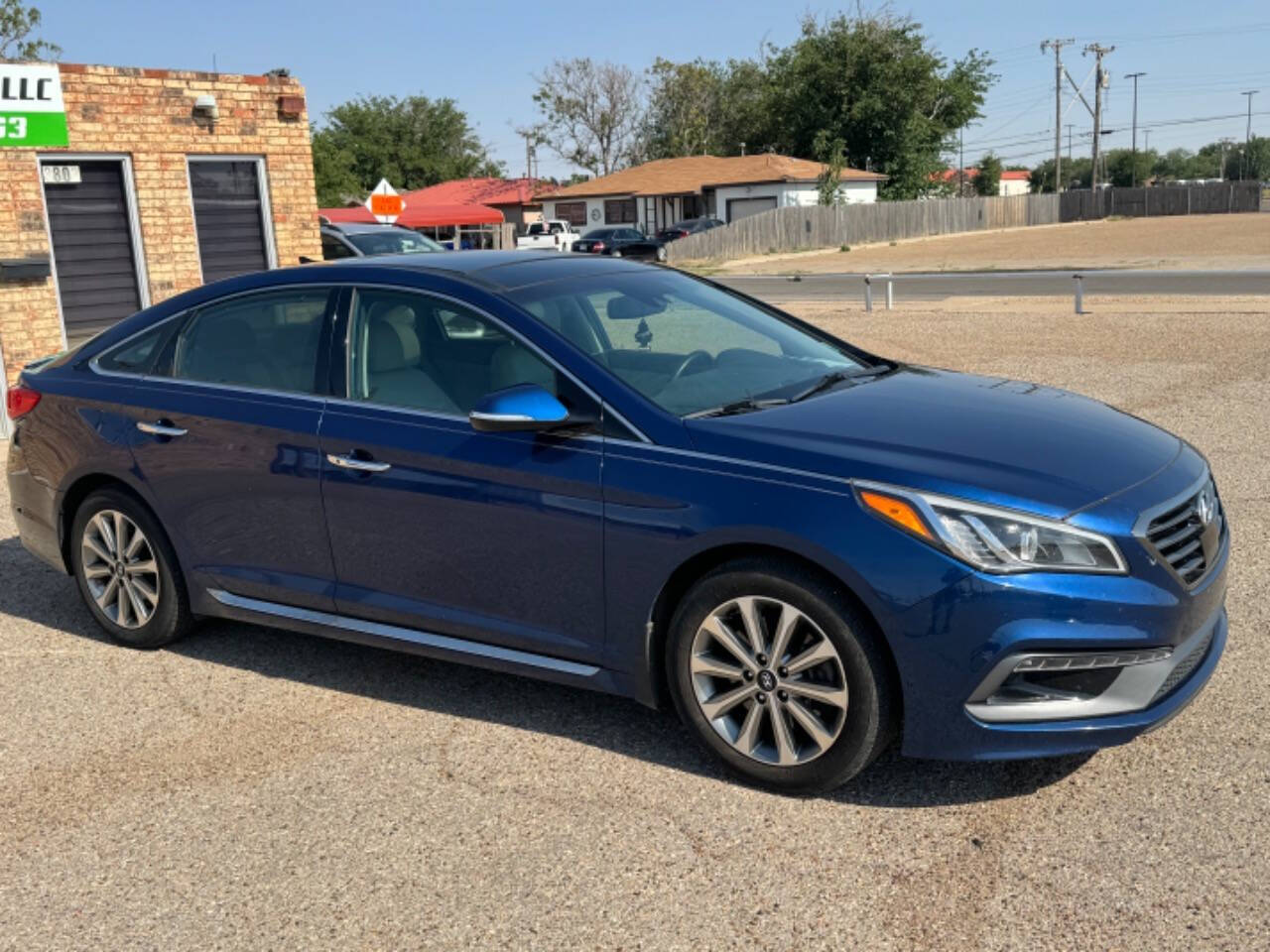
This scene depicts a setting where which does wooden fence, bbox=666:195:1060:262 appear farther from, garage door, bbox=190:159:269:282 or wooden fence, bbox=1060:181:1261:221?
garage door, bbox=190:159:269:282

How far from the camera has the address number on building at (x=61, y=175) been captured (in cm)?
1157

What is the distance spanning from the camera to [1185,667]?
3703 mm

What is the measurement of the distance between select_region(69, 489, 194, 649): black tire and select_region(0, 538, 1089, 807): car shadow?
0.47 ft

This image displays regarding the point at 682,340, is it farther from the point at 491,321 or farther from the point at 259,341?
the point at 259,341

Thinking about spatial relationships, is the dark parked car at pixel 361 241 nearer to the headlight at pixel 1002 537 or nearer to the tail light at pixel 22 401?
the tail light at pixel 22 401

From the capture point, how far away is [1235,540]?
627 centimetres

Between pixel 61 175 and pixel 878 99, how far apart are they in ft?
212

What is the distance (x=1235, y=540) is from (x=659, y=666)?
3.68 metres

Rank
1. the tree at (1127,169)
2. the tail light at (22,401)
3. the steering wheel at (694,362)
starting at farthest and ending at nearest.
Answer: the tree at (1127,169) < the tail light at (22,401) < the steering wheel at (694,362)

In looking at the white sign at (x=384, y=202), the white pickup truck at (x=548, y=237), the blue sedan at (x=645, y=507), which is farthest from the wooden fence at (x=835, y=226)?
the blue sedan at (x=645, y=507)

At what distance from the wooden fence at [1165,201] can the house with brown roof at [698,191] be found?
2363cm

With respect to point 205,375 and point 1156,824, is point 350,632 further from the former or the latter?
point 1156,824

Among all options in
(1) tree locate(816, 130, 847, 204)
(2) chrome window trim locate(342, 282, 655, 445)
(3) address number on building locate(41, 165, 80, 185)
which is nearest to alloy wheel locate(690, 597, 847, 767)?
(2) chrome window trim locate(342, 282, 655, 445)

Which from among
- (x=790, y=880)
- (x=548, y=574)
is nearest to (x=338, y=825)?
(x=548, y=574)
